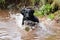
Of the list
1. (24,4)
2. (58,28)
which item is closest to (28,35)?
(58,28)

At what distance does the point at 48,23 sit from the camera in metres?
8.44

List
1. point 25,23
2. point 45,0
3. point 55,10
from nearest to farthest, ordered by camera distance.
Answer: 1. point 25,23
2. point 55,10
3. point 45,0

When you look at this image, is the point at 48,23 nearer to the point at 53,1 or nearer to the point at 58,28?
the point at 58,28

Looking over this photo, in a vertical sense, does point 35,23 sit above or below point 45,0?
below

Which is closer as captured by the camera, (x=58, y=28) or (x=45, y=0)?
(x=58, y=28)

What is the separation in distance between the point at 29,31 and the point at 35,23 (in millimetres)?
999

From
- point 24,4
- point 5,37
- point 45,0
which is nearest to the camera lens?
point 5,37

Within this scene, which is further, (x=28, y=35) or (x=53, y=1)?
(x=53, y=1)

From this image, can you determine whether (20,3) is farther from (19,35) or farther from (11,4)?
(19,35)

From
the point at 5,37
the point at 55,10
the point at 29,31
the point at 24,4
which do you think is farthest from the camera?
the point at 24,4

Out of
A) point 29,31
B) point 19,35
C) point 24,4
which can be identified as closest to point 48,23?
point 29,31

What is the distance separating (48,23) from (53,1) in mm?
2761

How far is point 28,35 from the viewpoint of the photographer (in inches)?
262

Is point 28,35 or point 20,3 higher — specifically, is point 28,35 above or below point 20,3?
below
